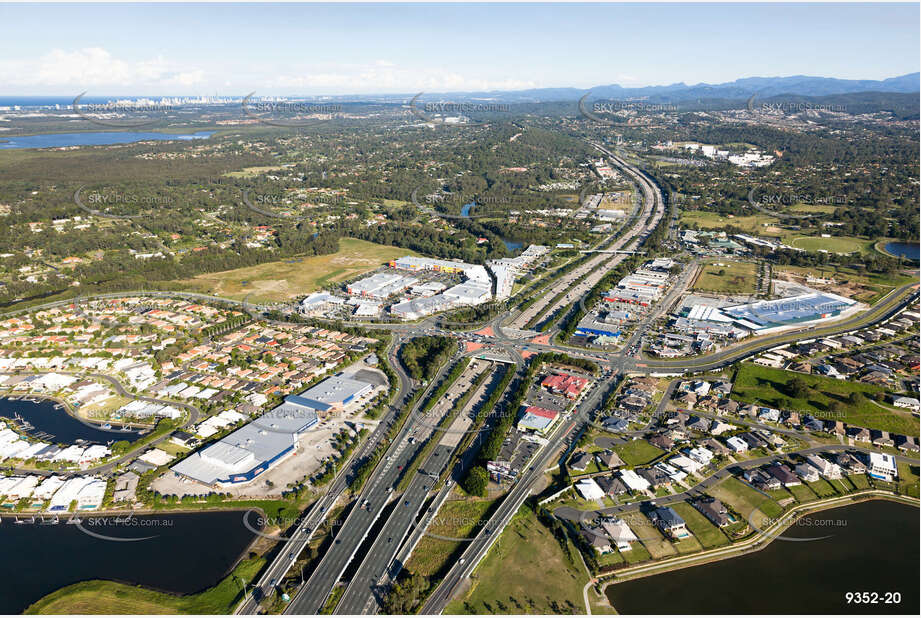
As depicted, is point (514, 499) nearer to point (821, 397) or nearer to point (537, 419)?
point (537, 419)

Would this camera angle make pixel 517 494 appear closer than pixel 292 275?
Yes

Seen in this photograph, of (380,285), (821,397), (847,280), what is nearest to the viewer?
(821,397)

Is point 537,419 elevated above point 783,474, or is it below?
above

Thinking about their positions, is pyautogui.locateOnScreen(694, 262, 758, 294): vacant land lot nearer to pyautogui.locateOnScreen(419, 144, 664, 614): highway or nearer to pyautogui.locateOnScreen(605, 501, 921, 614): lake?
pyautogui.locateOnScreen(419, 144, 664, 614): highway

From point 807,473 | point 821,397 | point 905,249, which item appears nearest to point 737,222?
point 905,249

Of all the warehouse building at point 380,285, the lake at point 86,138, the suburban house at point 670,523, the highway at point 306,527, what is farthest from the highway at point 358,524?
the lake at point 86,138

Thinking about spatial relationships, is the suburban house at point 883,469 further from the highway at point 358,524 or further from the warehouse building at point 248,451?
the warehouse building at point 248,451

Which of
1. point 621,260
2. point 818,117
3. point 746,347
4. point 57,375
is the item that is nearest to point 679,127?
point 818,117
